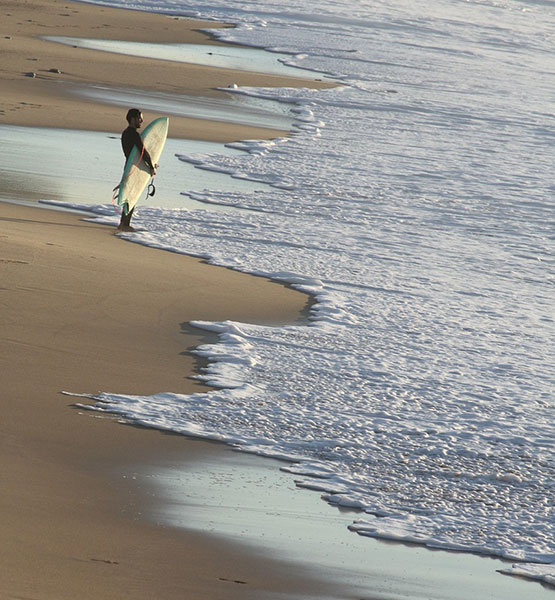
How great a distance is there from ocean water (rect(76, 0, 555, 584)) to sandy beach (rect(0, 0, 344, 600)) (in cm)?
26


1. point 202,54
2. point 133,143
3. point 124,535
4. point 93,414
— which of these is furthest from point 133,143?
point 202,54

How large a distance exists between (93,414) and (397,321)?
3042 millimetres

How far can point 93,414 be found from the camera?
18.5 feet

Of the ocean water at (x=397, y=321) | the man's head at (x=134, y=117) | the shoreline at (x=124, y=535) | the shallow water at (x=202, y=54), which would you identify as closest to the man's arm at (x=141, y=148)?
the man's head at (x=134, y=117)

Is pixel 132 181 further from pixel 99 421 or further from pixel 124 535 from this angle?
pixel 124 535

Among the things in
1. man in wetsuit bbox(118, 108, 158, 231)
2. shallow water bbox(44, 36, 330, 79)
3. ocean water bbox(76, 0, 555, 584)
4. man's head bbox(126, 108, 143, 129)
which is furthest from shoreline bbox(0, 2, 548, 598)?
shallow water bbox(44, 36, 330, 79)

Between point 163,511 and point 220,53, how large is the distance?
2100 cm

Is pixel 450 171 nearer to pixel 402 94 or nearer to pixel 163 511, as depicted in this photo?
pixel 402 94

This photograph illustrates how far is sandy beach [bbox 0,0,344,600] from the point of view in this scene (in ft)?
13.7

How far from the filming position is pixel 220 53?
24750 millimetres

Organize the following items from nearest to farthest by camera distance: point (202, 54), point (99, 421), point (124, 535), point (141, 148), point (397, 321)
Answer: point (124, 535), point (99, 421), point (397, 321), point (141, 148), point (202, 54)

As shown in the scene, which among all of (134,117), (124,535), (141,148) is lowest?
(124,535)

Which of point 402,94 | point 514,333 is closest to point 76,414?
point 514,333

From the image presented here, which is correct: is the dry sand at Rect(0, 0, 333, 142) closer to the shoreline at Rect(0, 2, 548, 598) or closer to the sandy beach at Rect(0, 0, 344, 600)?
the sandy beach at Rect(0, 0, 344, 600)
